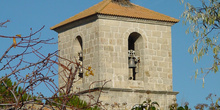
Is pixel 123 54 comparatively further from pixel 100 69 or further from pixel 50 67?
pixel 50 67

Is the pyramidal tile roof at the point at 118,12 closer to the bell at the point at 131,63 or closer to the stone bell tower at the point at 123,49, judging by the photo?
the stone bell tower at the point at 123,49

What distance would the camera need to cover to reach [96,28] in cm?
2045

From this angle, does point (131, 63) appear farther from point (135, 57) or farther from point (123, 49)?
point (123, 49)

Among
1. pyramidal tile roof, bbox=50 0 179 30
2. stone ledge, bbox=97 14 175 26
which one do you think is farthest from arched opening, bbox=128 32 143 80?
pyramidal tile roof, bbox=50 0 179 30

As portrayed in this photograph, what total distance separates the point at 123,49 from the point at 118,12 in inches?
49.6

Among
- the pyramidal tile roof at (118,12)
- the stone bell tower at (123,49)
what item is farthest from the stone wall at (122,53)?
the pyramidal tile roof at (118,12)

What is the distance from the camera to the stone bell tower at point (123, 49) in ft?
66.9

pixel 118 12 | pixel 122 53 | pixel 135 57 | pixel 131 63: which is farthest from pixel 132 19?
pixel 131 63

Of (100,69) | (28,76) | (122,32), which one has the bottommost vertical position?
(28,76)

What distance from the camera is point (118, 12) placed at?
20.8 meters

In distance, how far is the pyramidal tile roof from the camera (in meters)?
20.6

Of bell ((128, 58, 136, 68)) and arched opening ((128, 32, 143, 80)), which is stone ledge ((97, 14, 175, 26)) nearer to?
arched opening ((128, 32, 143, 80))

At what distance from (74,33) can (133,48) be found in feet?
7.20

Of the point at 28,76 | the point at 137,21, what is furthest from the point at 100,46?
the point at 28,76
